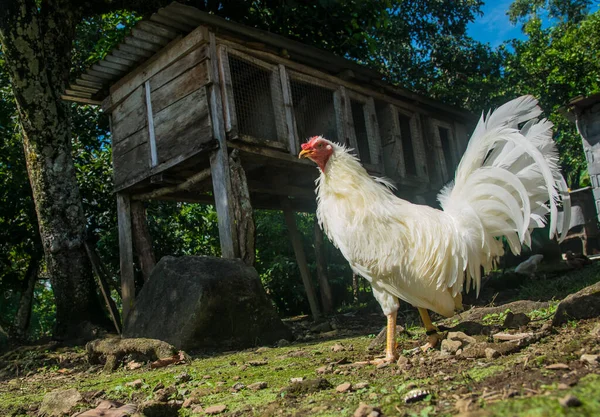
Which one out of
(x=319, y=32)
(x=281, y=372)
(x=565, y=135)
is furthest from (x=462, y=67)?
(x=281, y=372)

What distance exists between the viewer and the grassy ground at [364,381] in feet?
6.56

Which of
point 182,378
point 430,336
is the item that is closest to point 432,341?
point 430,336

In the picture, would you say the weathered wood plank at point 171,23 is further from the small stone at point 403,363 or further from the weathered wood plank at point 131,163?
the small stone at point 403,363

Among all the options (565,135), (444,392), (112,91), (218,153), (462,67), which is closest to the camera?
(444,392)

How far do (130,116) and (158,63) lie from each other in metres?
1.50

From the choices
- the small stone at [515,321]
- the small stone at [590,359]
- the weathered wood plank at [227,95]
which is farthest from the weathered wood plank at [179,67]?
the small stone at [590,359]

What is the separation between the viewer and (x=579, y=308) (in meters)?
4.00

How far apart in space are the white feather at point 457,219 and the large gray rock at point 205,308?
2.42 metres

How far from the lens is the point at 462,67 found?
21.1 m

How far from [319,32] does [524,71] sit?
9.38 m

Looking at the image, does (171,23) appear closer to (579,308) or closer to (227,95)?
(227,95)

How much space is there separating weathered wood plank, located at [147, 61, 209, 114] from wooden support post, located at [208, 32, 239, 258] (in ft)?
0.70

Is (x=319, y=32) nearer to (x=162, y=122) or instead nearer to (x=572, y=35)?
(x=162, y=122)

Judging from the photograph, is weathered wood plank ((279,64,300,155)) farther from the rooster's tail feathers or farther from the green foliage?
the green foliage
